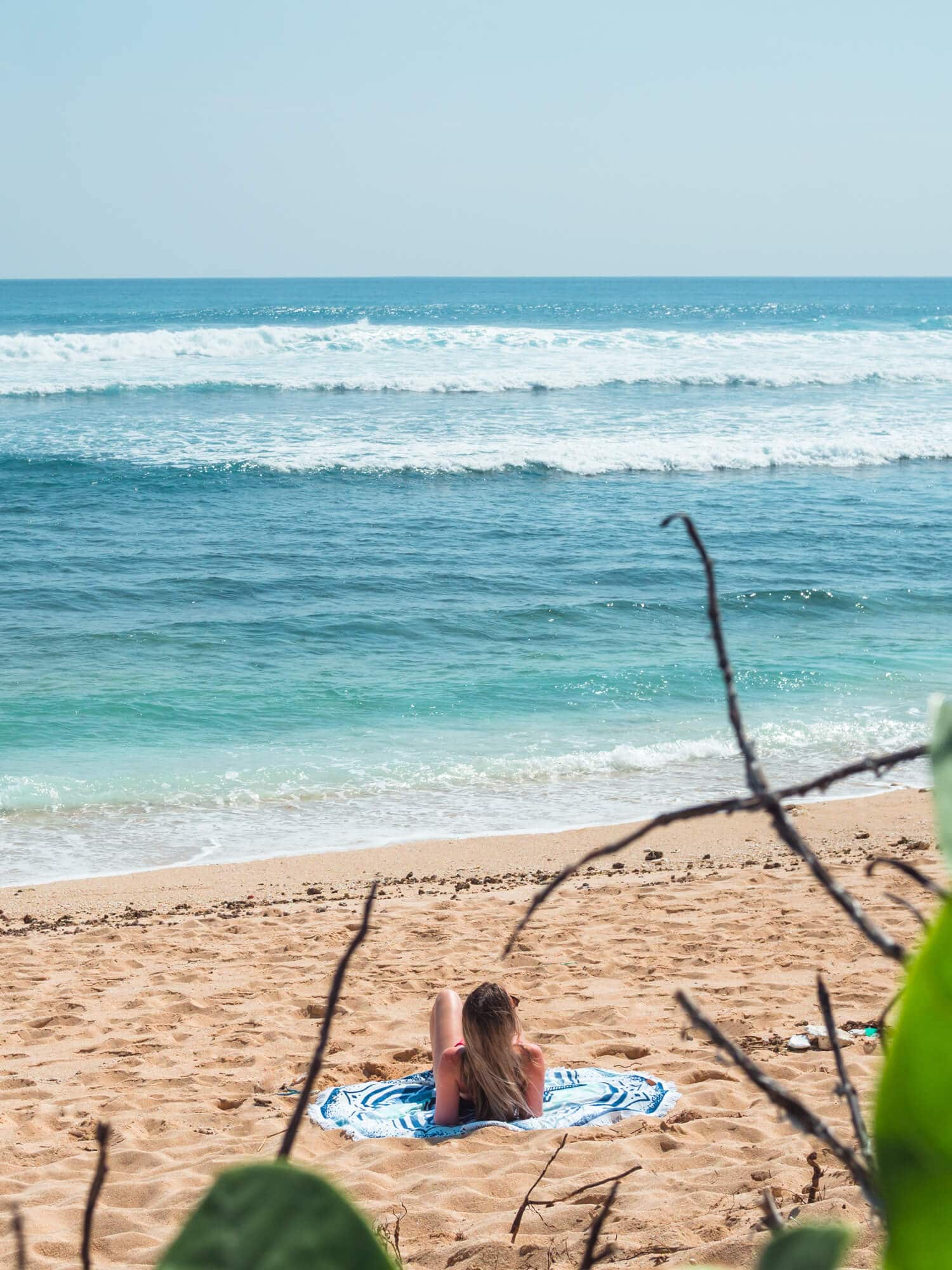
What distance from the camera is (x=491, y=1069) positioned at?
4820 mm

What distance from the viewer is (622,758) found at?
10.1m

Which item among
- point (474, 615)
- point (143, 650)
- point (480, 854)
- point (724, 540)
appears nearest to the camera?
point (480, 854)

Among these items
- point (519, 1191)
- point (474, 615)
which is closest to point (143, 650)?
point (474, 615)

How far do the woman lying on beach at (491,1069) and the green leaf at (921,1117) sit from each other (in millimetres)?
4785

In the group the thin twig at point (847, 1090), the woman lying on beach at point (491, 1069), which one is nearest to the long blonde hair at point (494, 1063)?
the woman lying on beach at point (491, 1069)

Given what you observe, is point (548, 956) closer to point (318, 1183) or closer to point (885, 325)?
point (318, 1183)

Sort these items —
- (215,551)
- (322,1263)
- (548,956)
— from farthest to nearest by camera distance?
(215,551) < (548,956) < (322,1263)

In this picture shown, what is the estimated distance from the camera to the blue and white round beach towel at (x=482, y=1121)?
4719mm

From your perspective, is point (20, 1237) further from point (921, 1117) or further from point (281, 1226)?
point (921, 1117)

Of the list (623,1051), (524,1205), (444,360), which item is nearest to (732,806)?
(524,1205)

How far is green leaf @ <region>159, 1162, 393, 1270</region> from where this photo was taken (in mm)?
291

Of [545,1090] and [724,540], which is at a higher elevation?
[724,540]

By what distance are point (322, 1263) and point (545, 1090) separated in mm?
5072

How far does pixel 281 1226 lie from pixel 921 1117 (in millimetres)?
152
